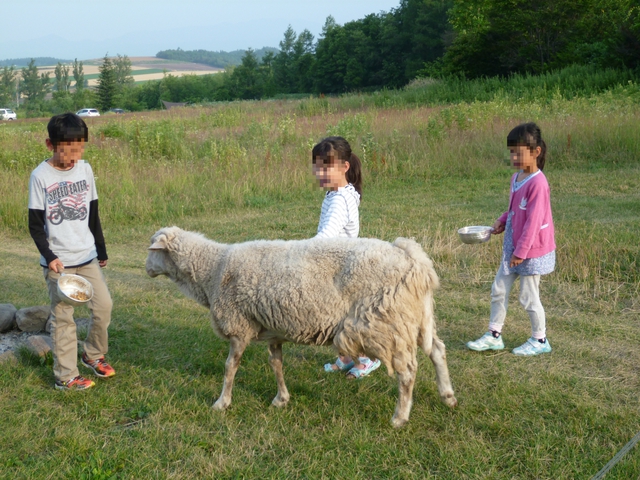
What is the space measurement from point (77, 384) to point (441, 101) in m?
21.4

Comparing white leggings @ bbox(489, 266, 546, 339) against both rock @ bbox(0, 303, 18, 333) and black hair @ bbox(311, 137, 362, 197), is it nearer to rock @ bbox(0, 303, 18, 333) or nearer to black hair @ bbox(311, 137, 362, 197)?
black hair @ bbox(311, 137, 362, 197)

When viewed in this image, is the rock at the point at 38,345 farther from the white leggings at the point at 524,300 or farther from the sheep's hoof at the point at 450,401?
the white leggings at the point at 524,300

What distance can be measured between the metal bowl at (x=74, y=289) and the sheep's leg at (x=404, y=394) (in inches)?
89.8

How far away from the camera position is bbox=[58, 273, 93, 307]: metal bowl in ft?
13.6

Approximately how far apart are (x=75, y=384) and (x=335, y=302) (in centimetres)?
214

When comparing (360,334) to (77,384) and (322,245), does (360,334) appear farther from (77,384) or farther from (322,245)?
(77,384)

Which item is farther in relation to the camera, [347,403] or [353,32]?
[353,32]

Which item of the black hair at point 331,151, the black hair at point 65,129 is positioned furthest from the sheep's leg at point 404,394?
the black hair at point 65,129

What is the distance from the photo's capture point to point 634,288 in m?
6.32

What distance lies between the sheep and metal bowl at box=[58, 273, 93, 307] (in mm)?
895

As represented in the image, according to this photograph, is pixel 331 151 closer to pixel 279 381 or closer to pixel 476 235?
pixel 476 235

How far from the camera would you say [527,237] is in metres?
4.64

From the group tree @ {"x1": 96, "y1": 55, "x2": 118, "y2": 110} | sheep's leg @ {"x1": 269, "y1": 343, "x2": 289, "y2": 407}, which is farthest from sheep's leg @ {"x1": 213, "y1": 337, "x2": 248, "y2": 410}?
tree @ {"x1": 96, "y1": 55, "x2": 118, "y2": 110}

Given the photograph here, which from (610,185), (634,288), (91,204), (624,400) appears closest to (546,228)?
(624,400)
